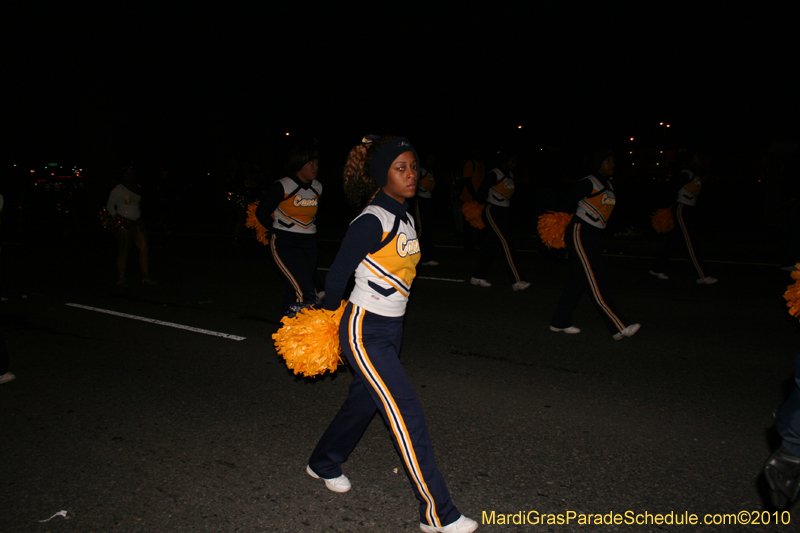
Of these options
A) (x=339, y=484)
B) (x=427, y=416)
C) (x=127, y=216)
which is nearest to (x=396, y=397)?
(x=339, y=484)

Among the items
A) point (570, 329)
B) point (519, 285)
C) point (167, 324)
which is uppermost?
point (570, 329)

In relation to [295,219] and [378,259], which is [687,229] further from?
[378,259]

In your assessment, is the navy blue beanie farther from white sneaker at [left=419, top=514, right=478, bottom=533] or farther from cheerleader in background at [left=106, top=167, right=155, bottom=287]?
cheerleader in background at [left=106, top=167, right=155, bottom=287]

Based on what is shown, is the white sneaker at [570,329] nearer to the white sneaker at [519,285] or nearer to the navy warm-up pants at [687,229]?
the white sneaker at [519,285]

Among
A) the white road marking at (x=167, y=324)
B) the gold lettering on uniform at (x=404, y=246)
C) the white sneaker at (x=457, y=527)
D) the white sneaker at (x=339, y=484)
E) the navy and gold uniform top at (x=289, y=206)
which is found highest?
the gold lettering on uniform at (x=404, y=246)

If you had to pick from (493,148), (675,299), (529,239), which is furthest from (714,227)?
(493,148)

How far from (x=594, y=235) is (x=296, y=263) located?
9.34 ft

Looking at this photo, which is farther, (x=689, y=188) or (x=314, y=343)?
(x=689, y=188)

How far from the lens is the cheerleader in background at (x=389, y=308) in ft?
8.83

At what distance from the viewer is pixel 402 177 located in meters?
2.76

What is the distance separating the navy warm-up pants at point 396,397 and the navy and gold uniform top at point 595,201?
11.6 feet

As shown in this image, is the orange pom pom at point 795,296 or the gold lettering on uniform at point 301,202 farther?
the gold lettering on uniform at point 301,202

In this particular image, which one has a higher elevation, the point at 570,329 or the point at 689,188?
the point at 689,188

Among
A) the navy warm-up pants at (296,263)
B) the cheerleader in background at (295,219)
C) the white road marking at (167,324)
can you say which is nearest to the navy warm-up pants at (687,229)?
the cheerleader in background at (295,219)
